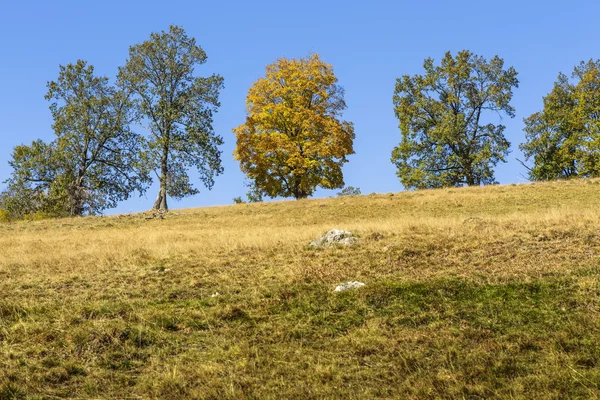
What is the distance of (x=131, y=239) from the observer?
20656mm


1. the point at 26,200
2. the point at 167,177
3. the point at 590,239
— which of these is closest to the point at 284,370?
the point at 590,239

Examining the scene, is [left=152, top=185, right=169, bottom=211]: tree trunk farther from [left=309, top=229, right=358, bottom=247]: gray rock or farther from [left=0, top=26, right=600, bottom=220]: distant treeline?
[left=309, top=229, right=358, bottom=247]: gray rock

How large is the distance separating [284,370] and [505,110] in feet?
137

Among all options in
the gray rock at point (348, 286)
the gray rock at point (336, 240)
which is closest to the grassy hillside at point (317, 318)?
the gray rock at point (348, 286)

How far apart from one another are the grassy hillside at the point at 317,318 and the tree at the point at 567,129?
33.5 m

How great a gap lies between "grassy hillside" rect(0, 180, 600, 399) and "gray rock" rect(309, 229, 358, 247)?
1.76 feet

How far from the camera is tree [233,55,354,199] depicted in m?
39.6

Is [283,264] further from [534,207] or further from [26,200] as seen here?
[26,200]

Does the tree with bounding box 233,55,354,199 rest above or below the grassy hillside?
above

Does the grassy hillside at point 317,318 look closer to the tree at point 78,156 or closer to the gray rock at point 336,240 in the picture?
the gray rock at point 336,240

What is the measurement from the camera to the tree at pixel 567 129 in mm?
45106

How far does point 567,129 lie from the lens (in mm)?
47500

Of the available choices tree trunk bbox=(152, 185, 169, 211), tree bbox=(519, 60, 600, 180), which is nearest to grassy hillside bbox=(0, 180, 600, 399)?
tree trunk bbox=(152, 185, 169, 211)

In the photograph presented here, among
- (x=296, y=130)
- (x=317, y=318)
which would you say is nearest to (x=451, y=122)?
(x=296, y=130)
